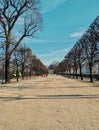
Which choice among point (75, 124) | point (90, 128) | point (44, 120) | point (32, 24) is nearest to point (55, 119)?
point (44, 120)

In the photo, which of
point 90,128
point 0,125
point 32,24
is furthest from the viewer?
point 32,24

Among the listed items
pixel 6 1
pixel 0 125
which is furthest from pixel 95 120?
pixel 6 1

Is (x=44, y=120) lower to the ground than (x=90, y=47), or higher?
lower

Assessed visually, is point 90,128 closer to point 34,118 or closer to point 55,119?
point 55,119

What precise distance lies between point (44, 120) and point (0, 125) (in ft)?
4.87

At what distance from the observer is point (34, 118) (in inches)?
355

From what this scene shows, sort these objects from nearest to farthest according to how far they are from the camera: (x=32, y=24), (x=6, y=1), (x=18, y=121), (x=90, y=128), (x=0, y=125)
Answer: (x=90, y=128) → (x=0, y=125) → (x=18, y=121) → (x=6, y=1) → (x=32, y=24)

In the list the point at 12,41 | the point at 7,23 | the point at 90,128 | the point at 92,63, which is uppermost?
the point at 7,23

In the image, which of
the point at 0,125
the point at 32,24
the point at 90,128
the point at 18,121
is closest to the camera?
the point at 90,128

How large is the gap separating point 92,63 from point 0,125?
1506 inches

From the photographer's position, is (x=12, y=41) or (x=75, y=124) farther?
(x=12, y=41)

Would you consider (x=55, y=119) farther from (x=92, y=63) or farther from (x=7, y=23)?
(x=92, y=63)

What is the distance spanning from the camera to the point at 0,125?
309 inches

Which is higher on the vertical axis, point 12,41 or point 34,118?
point 12,41
